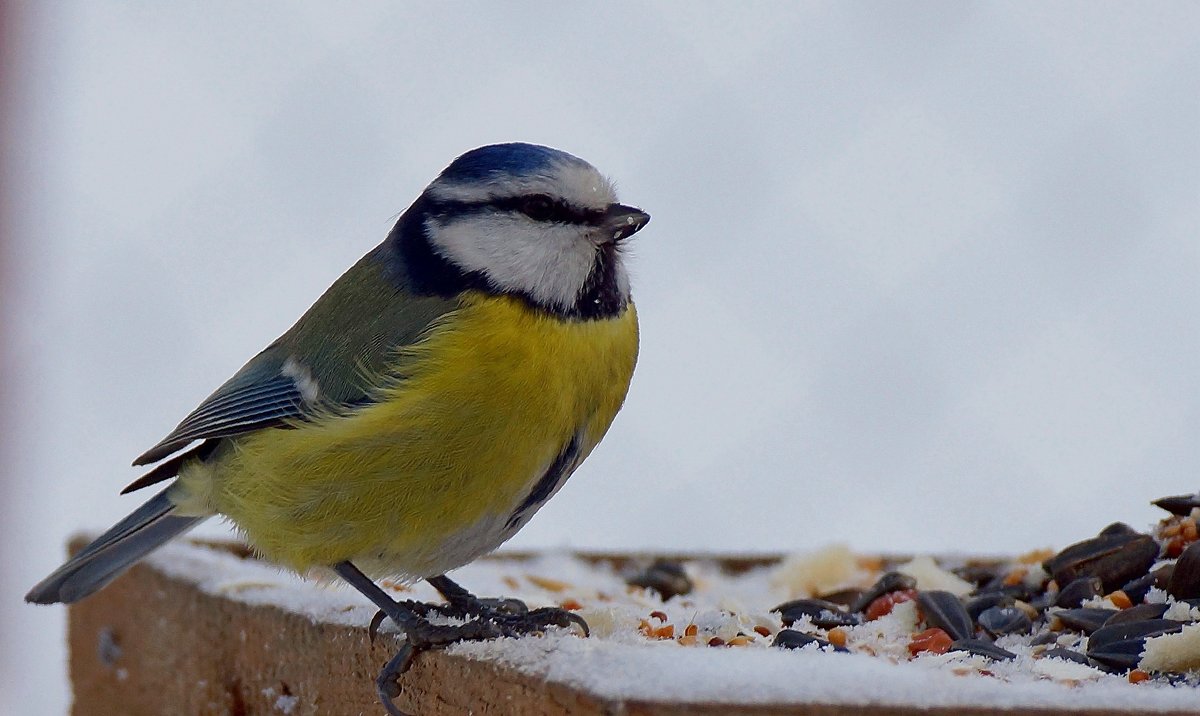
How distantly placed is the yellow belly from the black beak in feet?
0.47

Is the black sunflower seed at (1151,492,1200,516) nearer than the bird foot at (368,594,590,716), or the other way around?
the bird foot at (368,594,590,716)

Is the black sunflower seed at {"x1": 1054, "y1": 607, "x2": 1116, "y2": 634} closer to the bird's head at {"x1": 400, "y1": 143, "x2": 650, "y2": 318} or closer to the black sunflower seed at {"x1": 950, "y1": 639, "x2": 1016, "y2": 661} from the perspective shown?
the black sunflower seed at {"x1": 950, "y1": 639, "x2": 1016, "y2": 661}

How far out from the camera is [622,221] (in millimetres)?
2219

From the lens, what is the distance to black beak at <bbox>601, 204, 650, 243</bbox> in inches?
86.9

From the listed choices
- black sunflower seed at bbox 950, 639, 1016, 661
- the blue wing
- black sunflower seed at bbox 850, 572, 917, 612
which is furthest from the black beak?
black sunflower seed at bbox 950, 639, 1016, 661

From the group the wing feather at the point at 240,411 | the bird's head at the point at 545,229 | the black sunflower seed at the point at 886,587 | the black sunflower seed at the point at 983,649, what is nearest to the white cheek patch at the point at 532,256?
the bird's head at the point at 545,229

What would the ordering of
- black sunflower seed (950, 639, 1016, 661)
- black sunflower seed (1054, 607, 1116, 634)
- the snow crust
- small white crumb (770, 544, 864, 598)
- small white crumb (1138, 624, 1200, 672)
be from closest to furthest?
the snow crust
small white crumb (1138, 624, 1200, 672)
black sunflower seed (950, 639, 1016, 661)
black sunflower seed (1054, 607, 1116, 634)
small white crumb (770, 544, 864, 598)

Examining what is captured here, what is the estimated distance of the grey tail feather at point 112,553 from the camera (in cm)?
252

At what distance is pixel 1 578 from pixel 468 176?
8.02 ft

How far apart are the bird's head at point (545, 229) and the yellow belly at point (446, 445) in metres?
0.05

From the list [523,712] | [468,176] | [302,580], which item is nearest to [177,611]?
Answer: [302,580]

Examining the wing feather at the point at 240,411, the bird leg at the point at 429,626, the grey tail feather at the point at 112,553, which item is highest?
the wing feather at the point at 240,411

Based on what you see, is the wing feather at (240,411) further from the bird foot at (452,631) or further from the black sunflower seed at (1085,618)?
the black sunflower seed at (1085,618)

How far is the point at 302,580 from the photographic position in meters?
2.38
